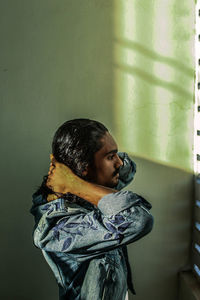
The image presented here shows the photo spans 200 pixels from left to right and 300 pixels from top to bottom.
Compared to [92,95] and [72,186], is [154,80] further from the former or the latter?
[72,186]

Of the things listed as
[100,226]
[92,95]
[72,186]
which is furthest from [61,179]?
[92,95]

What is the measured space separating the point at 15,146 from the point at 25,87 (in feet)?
0.86

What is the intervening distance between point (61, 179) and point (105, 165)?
0.45 ft

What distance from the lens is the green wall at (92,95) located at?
1.28 meters

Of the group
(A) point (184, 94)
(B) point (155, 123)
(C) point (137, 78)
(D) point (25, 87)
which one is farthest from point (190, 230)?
(D) point (25, 87)

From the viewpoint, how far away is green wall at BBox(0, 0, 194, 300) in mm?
1282

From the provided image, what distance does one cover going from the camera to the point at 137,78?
137 cm

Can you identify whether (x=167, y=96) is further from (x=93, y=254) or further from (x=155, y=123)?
(x=93, y=254)

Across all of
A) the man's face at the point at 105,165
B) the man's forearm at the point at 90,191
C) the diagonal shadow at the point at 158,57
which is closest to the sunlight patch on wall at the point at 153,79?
the diagonal shadow at the point at 158,57

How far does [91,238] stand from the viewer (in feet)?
2.47

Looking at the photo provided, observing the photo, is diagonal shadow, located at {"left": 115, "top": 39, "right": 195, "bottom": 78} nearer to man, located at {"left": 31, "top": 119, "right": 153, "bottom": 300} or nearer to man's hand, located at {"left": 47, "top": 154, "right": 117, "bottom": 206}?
man, located at {"left": 31, "top": 119, "right": 153, "bottom": 300}

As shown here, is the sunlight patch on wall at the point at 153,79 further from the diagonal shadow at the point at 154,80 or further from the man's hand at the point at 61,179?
the man's hand at the point at 61,179

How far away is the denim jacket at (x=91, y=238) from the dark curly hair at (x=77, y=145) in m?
0.08

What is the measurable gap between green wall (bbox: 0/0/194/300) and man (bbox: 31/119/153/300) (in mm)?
Result: 450
